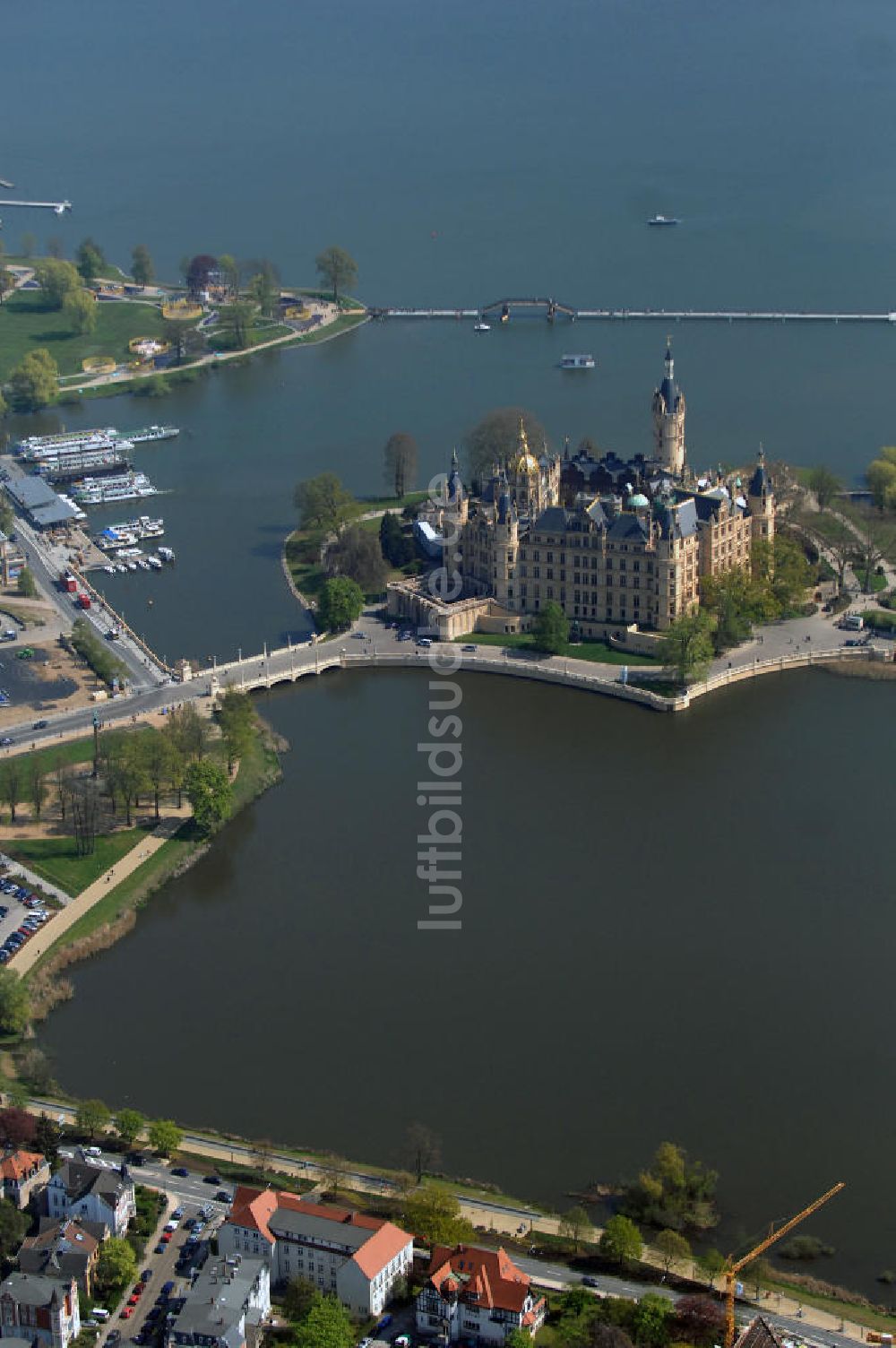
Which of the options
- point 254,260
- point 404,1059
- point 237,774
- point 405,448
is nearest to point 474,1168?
point 404,1059

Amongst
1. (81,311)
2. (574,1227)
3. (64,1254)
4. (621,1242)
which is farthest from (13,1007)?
(81,311)

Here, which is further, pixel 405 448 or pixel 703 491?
pixel 405 448

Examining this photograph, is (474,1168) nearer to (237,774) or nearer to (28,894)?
(28,894)

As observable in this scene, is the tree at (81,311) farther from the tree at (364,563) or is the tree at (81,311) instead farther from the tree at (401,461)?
the tree at (364,563)

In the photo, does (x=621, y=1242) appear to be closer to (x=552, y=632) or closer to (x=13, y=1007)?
(x=13, y=1007)

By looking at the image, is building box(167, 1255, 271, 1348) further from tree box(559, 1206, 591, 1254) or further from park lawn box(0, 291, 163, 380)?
park lawn box(0, 291, 163, 380)

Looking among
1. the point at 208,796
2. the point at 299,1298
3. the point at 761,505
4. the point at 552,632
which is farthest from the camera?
the point at 761,505
